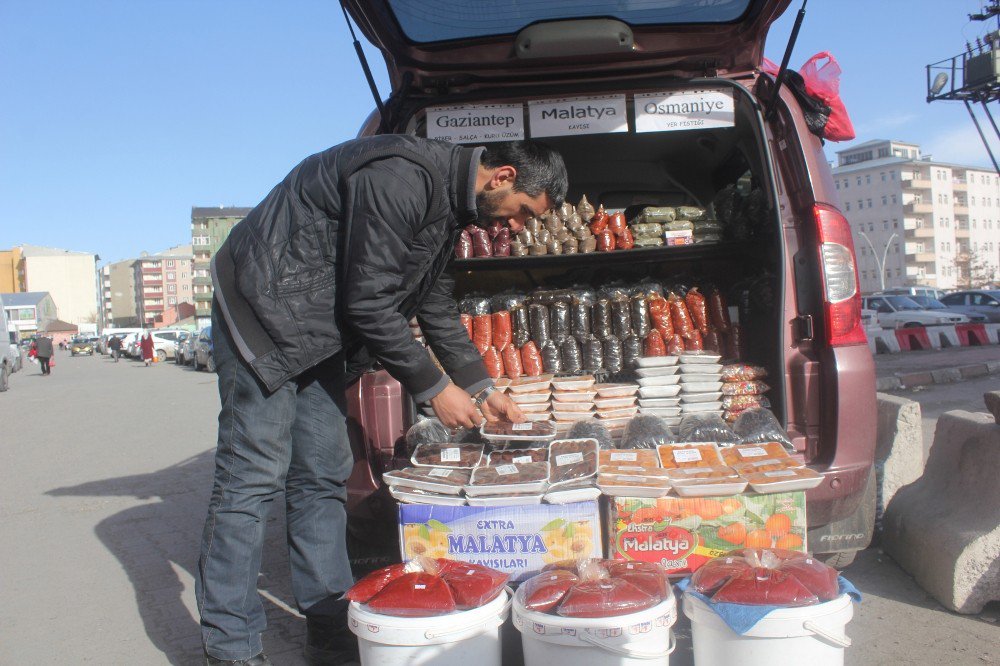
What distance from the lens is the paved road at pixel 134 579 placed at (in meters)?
3.14

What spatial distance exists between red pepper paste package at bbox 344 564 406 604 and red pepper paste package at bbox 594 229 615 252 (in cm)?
261

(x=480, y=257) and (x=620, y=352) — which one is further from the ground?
(x=480, y=257)

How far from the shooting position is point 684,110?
3.68 metres

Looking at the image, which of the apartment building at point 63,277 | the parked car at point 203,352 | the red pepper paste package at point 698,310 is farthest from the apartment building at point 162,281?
the red pepper paste package at point 698,310

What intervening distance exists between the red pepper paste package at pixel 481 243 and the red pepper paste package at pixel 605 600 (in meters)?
2.69

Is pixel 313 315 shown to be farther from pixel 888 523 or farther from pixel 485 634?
pixel 888 523

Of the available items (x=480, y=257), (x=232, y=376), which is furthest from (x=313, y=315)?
(x=480, y=257)

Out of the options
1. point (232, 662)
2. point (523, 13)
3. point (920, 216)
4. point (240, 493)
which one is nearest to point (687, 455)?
point (240, 493)

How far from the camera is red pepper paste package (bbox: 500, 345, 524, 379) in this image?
4.52 metres

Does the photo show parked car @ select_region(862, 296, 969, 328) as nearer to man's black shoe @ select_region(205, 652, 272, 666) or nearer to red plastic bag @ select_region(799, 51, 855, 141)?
red plastic bag @ select_region(799, 51, 855, 141)

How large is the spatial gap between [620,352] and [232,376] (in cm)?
252

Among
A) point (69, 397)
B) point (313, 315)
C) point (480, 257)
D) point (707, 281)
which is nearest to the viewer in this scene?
point (313, 315)

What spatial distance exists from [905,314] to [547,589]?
27715mm

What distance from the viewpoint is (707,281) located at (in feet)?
16.4
